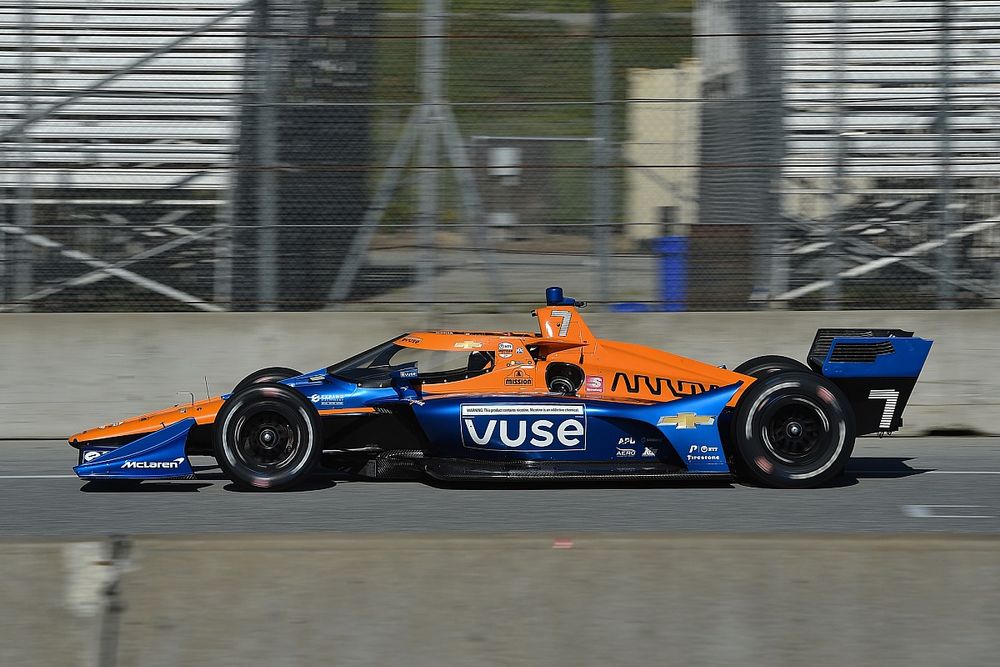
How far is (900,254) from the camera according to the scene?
1045 cm

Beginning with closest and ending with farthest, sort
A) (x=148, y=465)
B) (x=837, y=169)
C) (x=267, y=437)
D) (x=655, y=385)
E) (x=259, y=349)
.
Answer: (x=148, y=465)
(x=267, y=437)
(x=655, y=385)
(x=259, y=349)
(x=837, y=169)

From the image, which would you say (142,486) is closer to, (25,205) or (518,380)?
(518,380)

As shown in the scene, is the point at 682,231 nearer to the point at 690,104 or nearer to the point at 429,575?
the point at 690,104

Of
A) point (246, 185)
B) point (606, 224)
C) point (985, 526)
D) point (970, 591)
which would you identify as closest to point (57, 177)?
point (246, 185)

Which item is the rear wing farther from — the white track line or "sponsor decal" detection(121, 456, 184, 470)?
"sponsor decal" detection(121, 456, 184, 470)

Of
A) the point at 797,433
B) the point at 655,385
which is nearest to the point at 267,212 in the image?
the point at 655,385

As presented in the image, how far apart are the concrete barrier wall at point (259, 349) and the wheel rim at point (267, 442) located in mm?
2535

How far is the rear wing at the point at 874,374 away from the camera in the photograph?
25.6 ft

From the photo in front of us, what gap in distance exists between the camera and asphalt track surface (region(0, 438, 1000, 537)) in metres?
6.75

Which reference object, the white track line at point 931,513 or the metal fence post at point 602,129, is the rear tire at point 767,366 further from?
the metal fence post at point 602,129

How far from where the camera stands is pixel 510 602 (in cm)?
441

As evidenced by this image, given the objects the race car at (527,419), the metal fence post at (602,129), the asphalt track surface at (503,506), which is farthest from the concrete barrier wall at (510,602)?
the metal fence post at (602,129)

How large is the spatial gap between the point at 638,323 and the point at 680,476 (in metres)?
2.90

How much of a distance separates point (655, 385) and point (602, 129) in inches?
129
